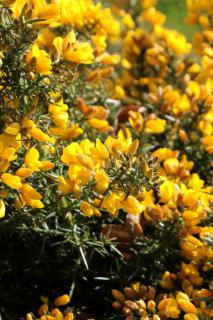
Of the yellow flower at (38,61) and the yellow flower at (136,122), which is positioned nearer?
the yellow flower at (38,61)

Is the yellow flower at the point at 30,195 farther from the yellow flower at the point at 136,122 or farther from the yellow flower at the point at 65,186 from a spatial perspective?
the yellow flower at the point at 136,122

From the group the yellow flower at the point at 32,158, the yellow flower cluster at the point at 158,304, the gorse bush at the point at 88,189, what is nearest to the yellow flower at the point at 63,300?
the gorse bush at the point at 88,189

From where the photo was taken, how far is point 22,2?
1409mm

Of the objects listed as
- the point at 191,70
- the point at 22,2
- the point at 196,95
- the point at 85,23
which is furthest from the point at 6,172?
the point at 191,70

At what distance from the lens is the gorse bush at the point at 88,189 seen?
4.61 ft

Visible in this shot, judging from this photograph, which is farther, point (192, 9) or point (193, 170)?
point (192, 9)

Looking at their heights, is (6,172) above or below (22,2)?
below

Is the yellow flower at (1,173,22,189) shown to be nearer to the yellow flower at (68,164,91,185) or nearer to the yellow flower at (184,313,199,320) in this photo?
the yellow flower at (68,164,91,185)

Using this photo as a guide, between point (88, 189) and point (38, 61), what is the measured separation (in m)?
0.34

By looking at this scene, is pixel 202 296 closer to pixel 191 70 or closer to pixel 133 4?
pixel 191 70

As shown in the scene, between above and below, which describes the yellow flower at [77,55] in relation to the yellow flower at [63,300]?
above

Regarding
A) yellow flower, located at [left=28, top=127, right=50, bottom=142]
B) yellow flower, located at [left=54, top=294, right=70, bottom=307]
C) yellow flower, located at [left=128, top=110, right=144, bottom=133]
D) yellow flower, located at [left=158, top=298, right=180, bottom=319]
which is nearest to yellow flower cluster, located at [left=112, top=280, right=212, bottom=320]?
yellow flower, located at [left=158, top=298, right=180, bottom=319]

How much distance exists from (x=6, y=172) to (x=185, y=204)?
1.71 ft

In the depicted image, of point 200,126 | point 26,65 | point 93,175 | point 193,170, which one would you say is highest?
point 26,65
